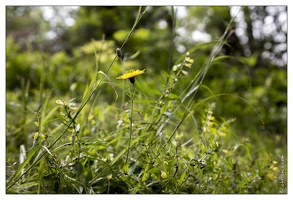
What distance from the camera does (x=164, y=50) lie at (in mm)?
4094

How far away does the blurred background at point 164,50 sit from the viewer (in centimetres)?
326

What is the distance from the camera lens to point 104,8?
14.2ft

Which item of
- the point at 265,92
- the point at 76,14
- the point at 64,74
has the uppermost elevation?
the point at 76,14

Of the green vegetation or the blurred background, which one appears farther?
the blurred background

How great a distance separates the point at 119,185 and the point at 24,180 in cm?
26

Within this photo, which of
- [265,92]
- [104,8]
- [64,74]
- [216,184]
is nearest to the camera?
[216,184]

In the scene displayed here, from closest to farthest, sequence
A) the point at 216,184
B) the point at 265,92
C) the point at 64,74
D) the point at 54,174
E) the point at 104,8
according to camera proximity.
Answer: the point at 54,174, the point at 216,184, the point at 64,74, the point at 265,92, the point at 104,8

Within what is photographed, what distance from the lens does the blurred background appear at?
326 centimetres

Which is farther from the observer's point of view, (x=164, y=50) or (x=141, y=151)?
(x=164, y=50)

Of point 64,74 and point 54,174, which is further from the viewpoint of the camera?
point 64,74

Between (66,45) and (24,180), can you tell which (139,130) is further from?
(66,45)

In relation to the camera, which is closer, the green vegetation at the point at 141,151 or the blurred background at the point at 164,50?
the green vegetation at the point at 141,151

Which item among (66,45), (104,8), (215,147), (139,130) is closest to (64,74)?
(104,8)
